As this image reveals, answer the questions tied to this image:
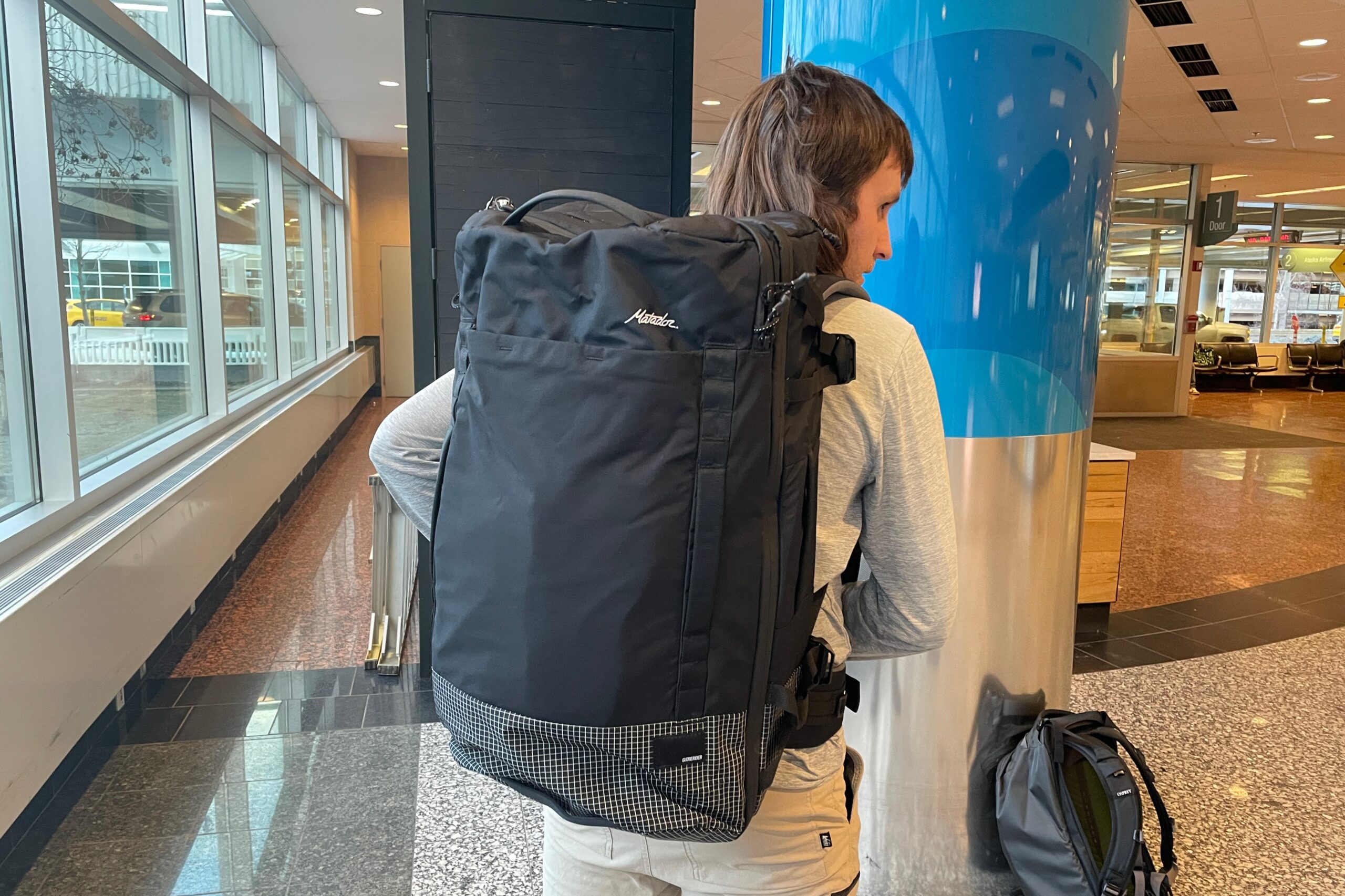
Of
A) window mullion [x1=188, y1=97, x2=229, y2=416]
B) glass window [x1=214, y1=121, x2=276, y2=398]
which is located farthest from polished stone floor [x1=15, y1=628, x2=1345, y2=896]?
glass window [x1=214, y1=121, x2=276, y2=398]

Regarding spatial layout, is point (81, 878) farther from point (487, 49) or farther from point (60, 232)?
point (487, 49)

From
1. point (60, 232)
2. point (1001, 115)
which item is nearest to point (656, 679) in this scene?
point (1001, 115)

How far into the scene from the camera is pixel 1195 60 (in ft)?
22.4

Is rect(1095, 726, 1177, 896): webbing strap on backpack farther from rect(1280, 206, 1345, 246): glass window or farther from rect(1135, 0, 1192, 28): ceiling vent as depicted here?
rect(1280, 206, 1345, 246): glass window

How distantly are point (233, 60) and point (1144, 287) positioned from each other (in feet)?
36.8

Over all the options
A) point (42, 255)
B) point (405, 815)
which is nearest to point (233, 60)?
point (42, 255)

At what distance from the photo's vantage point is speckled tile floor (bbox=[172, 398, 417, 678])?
3.62 meters

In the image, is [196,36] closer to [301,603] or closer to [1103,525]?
[301,603]

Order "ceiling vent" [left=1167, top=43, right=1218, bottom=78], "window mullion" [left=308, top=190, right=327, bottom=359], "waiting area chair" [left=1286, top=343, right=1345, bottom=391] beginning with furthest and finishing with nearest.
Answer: "waiting area chair" [left=1286, top=343, right=1345, bottom=391] → "window mullion" [left=308, top=190, right=327, bottom=359] → "ceiling vent" [left=1167, top=43, right=1218, bottom=78]

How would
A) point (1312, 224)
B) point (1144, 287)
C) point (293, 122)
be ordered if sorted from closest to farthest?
point (293, 122) → point (1144, 287) → point (1312, 224)

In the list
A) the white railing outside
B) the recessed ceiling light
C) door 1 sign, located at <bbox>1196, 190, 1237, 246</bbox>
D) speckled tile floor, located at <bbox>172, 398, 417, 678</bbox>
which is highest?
the recessed ceiling light

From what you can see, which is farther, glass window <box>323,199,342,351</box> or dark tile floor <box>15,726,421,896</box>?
glass window <box>323,199,342,351</box>

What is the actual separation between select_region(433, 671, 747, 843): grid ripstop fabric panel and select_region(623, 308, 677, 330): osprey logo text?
332 mm

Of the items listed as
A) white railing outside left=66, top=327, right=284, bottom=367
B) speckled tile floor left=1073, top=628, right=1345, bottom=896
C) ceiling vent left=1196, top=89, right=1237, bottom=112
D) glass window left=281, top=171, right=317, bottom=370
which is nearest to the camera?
speckled tile floor left=1073, top=628, right=1345, bottom=896
